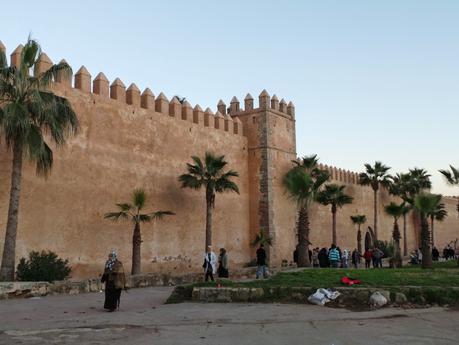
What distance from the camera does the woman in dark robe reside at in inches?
346

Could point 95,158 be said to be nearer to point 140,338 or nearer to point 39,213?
point 39,213

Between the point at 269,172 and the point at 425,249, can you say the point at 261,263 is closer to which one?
the point at 425,249

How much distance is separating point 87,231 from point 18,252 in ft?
8.24

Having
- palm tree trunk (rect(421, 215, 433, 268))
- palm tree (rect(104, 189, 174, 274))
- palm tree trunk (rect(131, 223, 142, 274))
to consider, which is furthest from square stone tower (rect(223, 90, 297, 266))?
palm tree trunk (rect(131, 223, 142, 274))

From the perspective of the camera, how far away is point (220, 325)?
7066 millimetres

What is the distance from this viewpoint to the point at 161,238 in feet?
62.1

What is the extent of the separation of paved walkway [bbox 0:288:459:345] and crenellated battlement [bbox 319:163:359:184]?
20.5m

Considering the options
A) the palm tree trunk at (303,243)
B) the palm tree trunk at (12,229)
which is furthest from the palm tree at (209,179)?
the palm tree trunk at (12,229)

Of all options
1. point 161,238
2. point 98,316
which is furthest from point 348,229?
point 98,316

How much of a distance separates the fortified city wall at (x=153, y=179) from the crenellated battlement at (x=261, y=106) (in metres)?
0.06

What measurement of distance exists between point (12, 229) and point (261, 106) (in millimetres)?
14209

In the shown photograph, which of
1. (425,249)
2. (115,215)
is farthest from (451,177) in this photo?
(115,215)

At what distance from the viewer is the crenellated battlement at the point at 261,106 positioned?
23953 mm

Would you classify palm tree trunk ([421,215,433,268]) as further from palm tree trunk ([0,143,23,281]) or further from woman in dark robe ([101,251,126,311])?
palm tree trunk ([0,143,23,281])
